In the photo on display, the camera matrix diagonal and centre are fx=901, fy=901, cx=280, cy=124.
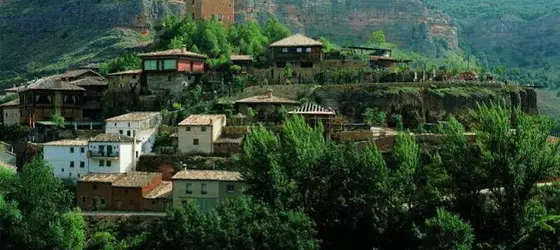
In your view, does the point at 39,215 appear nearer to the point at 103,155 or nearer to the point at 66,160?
the point at 103,155

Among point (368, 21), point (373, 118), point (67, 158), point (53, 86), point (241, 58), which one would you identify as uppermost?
point (368, 21)

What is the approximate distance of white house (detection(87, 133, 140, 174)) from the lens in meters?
72.5

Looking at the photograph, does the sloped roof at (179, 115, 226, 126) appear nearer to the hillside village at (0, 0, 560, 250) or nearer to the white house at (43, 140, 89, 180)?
the hillside village at (0, 0, 560, 250)

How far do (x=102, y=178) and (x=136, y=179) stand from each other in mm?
2882

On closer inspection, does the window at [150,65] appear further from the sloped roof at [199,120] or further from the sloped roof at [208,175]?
the sloped roof at [208,175]

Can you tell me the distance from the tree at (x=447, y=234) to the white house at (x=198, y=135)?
24.9m

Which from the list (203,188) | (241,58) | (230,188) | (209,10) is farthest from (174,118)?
(209,10)

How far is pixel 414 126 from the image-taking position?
77.9 meters

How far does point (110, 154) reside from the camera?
7250cm

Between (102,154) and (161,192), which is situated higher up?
(102,154)

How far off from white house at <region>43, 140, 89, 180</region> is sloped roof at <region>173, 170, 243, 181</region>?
35.4 feet

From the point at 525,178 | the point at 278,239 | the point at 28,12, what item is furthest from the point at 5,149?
the point at 28,12

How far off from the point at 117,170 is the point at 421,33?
94.0 m

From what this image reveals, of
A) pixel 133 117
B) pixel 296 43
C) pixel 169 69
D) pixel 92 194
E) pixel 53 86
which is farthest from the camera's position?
pixel 296 43
